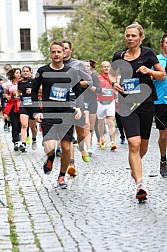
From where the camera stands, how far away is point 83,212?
6.71 metres

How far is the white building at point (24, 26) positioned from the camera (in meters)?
58.6

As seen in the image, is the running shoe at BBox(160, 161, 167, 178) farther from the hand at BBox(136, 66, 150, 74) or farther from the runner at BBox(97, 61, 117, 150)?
the runner at BBox(97, 61, 117, 150)

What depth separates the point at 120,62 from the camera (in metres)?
7.66

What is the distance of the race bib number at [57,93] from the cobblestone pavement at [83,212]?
3.69ft

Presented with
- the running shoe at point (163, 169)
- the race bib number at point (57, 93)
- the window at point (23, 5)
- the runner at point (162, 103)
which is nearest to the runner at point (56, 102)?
the race bib number at point (57, 93)

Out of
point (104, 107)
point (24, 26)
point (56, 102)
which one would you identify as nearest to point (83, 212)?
point (56, 102)

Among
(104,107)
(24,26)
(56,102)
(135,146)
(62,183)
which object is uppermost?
(56,102)

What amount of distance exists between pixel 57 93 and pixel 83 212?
1.96m

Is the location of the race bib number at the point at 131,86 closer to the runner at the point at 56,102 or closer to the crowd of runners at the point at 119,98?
the crowd of runners at the point at 119,98

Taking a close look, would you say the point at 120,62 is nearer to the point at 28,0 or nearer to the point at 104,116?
the point at 104,116

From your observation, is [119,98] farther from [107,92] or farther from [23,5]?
[23,5]

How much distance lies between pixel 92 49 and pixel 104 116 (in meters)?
25.7

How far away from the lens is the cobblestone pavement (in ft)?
17.7

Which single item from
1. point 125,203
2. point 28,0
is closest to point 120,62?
point 125,203
